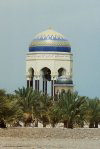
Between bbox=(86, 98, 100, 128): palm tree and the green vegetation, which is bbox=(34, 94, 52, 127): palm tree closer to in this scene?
the green vegetation

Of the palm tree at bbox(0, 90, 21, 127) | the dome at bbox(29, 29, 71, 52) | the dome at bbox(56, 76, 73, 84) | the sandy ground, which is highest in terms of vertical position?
the dome at bbox(29, 29, 71, 52)

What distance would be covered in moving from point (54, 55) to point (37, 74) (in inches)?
156

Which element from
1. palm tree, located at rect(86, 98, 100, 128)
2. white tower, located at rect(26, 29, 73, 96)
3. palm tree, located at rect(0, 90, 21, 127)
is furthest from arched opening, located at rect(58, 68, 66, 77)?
palm tree, located at rect(0, 90, 21, 127)

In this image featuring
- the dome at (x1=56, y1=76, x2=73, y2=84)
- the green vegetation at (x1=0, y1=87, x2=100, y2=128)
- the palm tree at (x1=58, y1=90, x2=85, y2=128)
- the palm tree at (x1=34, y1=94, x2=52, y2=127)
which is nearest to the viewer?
the palm tree at (x1=58, y1=90, x2=85, y2=128)

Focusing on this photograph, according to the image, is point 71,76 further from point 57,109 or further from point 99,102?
point 57,109

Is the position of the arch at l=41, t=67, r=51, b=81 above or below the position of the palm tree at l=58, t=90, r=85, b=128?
above

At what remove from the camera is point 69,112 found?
189 ft

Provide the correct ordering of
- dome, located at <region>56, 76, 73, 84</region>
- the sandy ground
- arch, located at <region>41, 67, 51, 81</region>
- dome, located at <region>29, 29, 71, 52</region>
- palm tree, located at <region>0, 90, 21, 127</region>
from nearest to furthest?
1. the sandy ground
2. palm tree, located at <region>0, 90, 21, 127</region>
3. dome, located at <region>56, 76, 73, 84</region>
4. dome, located at <region>29, 29, 71, 52</region>
5. arch, located at <region>41, 67, 51, 81</region>

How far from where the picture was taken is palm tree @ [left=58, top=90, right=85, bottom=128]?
5766 centimetres

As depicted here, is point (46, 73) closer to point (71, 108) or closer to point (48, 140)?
point (71, 108)

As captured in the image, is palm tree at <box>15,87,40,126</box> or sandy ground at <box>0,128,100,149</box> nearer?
sandy ground at <box>0,128,100,149</box>

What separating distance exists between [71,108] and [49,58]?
53345 mm

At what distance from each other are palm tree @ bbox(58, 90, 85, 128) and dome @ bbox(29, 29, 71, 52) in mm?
50484

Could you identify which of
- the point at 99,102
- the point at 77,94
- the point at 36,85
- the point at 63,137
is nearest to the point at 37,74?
the point at 36,85
